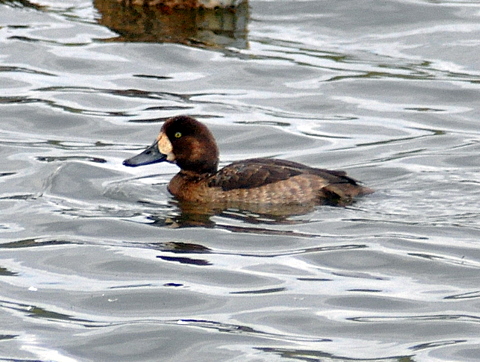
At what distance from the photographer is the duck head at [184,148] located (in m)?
10.9

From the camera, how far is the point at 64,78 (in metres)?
15.1

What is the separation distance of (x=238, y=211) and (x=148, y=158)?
110 cm

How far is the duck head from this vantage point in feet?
35.8

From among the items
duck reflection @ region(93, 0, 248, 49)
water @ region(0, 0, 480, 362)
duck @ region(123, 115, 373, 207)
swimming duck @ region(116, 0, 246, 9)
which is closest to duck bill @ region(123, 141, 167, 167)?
duck @ region(123, 115, 373, 207)

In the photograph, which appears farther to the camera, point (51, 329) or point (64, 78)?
point (64, 78)

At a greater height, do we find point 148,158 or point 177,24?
point 177,24

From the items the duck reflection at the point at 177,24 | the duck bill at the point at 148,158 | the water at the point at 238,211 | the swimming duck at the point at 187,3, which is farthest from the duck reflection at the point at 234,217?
the swimming duck at the point at 187,3

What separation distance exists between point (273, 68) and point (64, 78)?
2.58m

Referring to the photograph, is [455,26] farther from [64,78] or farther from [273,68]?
[64,78]

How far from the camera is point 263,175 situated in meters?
10.5

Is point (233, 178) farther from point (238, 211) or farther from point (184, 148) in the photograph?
point (184, 148)

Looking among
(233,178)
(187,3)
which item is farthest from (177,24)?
(233,178)

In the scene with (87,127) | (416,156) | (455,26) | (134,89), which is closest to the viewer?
(416,156)

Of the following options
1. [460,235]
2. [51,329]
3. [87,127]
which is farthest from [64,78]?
[51,329]
